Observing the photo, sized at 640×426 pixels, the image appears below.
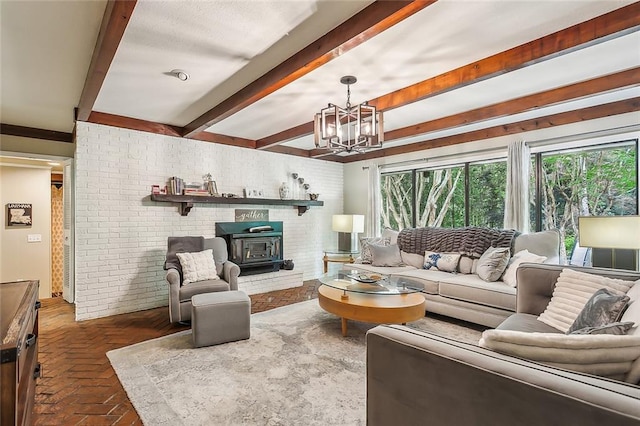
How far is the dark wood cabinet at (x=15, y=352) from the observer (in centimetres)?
107

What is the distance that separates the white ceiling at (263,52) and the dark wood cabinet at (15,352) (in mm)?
1760

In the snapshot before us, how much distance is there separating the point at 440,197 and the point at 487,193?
77 cm

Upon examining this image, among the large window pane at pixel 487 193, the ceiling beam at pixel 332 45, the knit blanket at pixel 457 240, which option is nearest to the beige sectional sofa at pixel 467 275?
the knit blanket at pixel 457 240

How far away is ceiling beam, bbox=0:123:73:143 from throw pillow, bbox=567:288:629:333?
6.00m

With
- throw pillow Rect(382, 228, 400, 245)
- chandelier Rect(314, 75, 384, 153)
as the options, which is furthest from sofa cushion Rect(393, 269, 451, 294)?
chandelier Rect(314, 75, 384, 153)

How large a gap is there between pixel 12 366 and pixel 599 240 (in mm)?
3943

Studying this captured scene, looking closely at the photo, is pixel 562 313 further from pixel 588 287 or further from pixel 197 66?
pixel 197 66

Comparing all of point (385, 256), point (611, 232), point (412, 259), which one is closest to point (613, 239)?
point (611, 232)

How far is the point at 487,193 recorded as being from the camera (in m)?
4.72

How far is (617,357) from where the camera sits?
0.99 meters

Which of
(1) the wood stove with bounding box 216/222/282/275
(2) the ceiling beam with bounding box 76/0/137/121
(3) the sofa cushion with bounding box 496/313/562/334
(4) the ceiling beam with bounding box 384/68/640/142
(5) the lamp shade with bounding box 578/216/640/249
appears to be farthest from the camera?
(1) the wood stove with bounding box 216/222/282/275

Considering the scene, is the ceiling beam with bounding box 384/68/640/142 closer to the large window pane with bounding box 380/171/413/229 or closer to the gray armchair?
the large window pane with bounding box 380/171/413/229

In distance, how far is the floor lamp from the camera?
2580 mm

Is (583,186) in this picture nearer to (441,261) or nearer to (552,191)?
(552,191)
